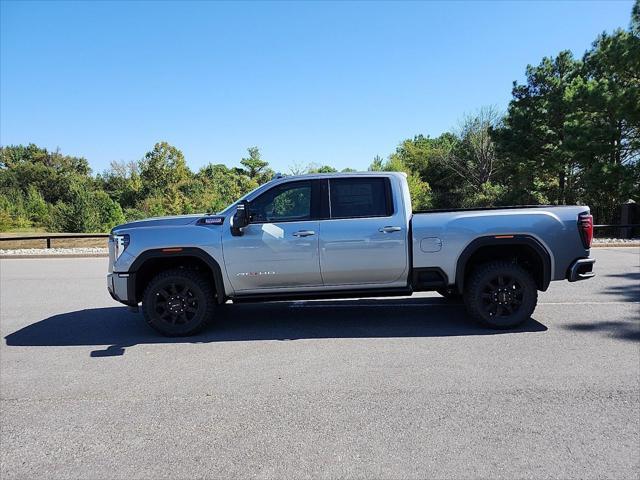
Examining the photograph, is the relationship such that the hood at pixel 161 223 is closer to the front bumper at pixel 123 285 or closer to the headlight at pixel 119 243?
the headlight at pixel 119 243

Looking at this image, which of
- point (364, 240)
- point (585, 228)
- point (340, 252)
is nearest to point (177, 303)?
point (340, 252)

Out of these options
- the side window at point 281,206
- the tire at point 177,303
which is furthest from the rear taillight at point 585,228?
the tire at point 177,303

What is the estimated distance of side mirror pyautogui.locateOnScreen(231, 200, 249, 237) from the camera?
5617 mm

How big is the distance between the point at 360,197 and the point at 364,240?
0.61 meters

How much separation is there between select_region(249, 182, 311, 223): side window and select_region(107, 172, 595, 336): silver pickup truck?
1 centimetres

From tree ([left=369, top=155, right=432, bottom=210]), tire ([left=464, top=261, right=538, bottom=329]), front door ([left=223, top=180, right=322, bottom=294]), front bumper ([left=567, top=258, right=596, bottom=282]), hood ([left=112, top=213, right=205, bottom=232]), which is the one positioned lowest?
tire ([left=464, top=261, right=538, bottom=329])

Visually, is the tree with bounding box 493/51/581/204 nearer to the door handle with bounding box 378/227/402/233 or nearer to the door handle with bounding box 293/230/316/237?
the door handle with bounding box 378/227/402/233

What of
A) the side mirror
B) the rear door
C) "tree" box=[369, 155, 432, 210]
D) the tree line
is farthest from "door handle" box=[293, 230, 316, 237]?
"tree" box=[369, 155, 432, 210]

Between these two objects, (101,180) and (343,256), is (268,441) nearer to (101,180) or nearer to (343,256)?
(343,256)

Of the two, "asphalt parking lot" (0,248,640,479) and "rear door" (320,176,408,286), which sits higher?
"rear door" (320,176,408,286)

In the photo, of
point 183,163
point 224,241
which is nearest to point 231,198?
point 183,163

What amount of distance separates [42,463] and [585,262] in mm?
5958

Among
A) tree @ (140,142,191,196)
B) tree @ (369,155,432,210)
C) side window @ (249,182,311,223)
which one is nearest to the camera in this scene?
side window @ (249,182,311,223)

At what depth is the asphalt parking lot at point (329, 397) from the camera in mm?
2961
